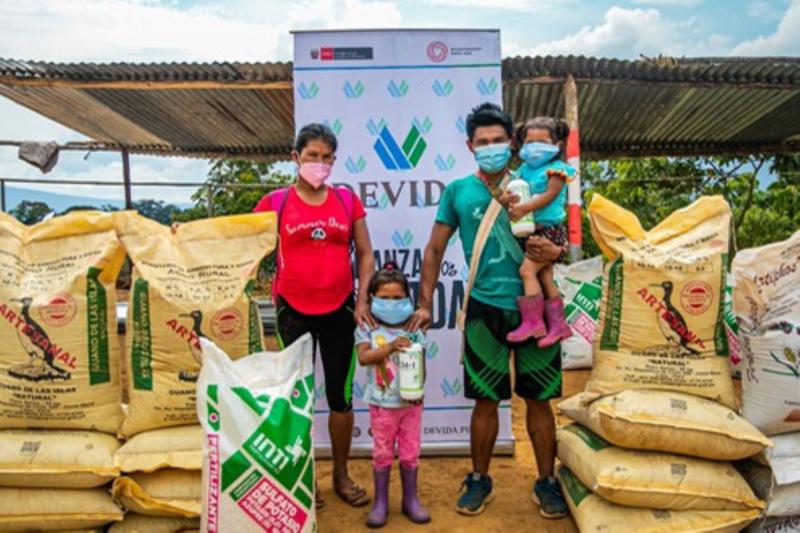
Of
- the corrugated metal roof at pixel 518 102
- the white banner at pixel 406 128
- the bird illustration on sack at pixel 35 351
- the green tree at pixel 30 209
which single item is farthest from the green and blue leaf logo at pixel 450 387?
the green tree at pixel 30 209

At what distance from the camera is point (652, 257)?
110 inches

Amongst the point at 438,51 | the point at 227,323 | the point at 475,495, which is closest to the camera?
the point at 227,323

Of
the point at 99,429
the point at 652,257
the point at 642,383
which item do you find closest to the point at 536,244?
the point at 652,257

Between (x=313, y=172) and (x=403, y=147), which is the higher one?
(x=403, y=147)

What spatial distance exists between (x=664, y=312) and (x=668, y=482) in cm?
67

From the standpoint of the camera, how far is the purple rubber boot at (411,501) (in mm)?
2857

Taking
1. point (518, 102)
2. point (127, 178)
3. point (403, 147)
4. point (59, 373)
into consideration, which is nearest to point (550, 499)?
point (403, 147)

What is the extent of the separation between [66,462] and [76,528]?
29 cm

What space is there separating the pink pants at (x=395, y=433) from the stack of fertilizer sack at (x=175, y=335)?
0.61m

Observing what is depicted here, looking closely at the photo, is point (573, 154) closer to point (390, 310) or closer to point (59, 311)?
point (390, 310)

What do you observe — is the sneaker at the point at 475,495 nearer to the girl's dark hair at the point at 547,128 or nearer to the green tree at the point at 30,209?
the girl's dark hair at the point at 547,128

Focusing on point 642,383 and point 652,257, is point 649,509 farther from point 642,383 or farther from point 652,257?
point 652,257

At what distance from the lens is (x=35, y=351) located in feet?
8.70

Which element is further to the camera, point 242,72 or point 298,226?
point 242,72
